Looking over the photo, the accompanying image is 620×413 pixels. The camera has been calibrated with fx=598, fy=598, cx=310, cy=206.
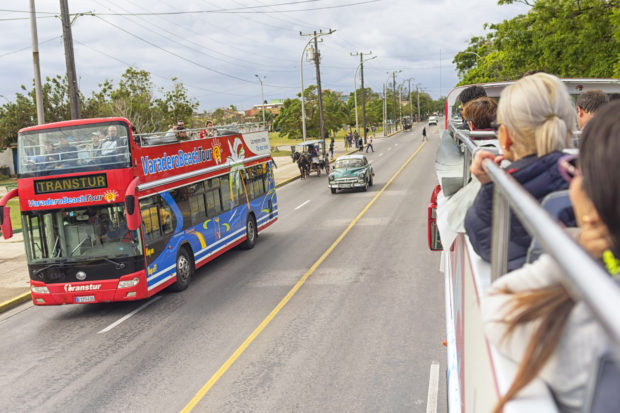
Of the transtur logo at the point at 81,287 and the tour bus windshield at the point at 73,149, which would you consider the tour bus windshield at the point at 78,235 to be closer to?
the transtur logo at the point at 81,287

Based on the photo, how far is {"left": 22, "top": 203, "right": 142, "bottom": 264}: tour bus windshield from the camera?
1112 cm

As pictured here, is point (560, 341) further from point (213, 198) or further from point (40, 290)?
point (213, 198)

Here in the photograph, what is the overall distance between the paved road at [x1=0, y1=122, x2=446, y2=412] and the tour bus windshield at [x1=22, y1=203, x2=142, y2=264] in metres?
1.28

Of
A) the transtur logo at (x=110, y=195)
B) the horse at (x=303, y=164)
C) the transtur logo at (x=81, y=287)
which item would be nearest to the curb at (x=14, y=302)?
the transtur logo at (x=81, y=287)

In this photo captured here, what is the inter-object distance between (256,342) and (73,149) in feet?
16.8

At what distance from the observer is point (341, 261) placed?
47.2 feet

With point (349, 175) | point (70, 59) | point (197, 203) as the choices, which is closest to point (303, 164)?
point (349, 175)

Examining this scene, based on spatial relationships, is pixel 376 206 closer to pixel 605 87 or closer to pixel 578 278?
pixel 605 87

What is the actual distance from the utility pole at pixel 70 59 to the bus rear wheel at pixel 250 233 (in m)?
5.61

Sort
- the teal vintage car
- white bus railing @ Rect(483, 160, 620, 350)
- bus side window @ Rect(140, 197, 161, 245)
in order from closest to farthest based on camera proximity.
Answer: white bus railing @ Rect(483, 160, 620, 350) → bus side window @ Rect(140, 197, 161, 245) → the teal vintage car

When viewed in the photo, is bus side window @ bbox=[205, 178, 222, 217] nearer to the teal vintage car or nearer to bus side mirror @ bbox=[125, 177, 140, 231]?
bus side mirror @ bbox=[125, 177, 140, 231]

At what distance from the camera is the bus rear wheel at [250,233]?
16.9m

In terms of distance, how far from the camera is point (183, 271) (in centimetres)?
1296

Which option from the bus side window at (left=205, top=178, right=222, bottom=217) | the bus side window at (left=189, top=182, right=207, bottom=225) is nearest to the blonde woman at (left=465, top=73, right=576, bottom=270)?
the bus side window at (left=189, top=182, right=207, bottom=225)
